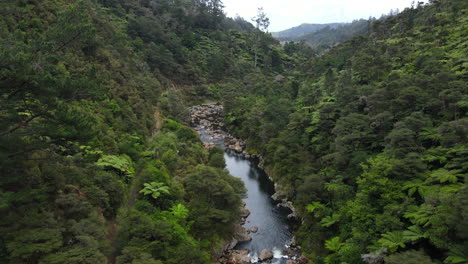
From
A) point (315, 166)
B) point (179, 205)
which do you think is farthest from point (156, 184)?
point (315, 166)

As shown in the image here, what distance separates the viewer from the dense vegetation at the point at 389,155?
13531 mm

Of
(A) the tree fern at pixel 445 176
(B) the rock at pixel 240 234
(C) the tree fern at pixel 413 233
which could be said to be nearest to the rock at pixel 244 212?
(B) the rock at pixel 240 234

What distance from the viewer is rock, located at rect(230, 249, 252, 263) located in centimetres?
2055

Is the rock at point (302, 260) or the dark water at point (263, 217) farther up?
the dark water at point (263, 217)

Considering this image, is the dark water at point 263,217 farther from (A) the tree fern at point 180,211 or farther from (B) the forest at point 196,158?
(A) the tree fern at point 180,211

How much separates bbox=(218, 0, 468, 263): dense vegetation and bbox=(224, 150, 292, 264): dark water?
1.60 meters

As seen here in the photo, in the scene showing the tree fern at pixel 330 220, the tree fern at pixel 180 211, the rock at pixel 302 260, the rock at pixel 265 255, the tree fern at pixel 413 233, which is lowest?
the rock at pixel 302 260

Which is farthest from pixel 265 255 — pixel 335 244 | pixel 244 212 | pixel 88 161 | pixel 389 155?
pixel 88 161

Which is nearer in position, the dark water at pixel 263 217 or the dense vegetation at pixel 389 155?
the dense vegetation at pixel 389 155

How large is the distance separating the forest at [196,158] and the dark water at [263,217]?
1505 mm

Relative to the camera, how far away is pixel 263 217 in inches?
1047

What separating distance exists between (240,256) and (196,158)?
479 inches

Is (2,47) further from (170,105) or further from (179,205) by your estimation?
(170,105)

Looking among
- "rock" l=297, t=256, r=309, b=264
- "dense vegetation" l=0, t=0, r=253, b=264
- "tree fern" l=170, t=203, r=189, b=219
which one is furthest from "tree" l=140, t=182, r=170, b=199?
"rock" l=297, t=256, r=309, b=264
